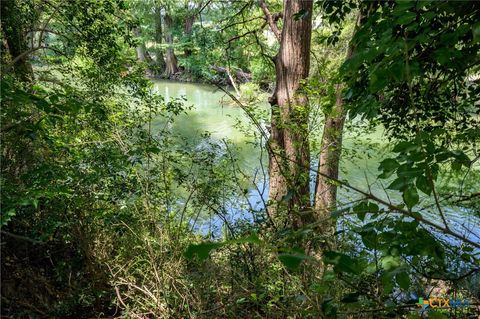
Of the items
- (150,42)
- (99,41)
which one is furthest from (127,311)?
(150,42)

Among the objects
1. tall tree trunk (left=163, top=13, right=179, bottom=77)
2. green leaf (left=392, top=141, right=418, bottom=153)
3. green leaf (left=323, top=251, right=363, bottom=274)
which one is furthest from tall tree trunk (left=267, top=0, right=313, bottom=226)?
tall tree trunk (left=163, top=13, right=179, bottom=77)

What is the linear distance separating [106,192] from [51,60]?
1595 millimetres

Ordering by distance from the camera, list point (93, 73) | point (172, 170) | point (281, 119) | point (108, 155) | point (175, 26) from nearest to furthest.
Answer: point (108, 155)
point (93, 73)
point (172, 170)
point (281, 119)
point (175, 26)

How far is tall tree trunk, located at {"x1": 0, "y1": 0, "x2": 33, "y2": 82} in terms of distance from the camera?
2.96m

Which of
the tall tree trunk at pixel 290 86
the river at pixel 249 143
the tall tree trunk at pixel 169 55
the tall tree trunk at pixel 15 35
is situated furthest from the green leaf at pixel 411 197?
the tall tree trunk at pixel 169 55

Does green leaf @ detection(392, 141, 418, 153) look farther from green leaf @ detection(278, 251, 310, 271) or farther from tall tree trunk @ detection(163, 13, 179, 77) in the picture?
tall tree trunk @ detection(163, 13, 179, 77)

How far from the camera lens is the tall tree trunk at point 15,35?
296cm

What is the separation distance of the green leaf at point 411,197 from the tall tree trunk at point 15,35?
300 cm

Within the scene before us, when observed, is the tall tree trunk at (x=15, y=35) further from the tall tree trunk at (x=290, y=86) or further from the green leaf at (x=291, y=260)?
the green leaf at (x=291, y=260)

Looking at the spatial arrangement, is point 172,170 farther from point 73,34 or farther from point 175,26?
point 175,26

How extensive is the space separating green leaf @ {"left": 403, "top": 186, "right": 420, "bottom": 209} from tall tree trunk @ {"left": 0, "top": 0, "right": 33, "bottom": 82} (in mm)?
3002

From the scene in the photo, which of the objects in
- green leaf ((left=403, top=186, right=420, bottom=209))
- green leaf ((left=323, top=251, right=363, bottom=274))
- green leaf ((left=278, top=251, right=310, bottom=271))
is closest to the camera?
green leaf ((left=278, top=251, right=310, bottom=271))

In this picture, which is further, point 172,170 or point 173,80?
point 173,80

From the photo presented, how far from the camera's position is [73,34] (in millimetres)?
3096
